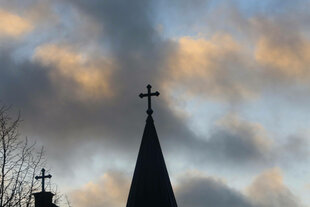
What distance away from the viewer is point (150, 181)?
61.8 ft

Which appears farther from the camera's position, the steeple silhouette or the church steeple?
the steeple silhouette

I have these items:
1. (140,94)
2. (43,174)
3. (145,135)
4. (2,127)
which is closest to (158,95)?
(140,94)

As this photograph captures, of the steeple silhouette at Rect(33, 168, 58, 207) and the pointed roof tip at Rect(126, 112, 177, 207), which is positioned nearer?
the pointed roof tip at Rect(126, 112, 177, 207)

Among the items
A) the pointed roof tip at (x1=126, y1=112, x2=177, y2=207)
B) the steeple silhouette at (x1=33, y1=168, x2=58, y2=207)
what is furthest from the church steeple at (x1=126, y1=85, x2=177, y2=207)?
the steeple silhouette at (x1=33, y1=168, x2=58, y2=207)

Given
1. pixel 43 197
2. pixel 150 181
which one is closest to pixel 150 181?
pixel 150 181

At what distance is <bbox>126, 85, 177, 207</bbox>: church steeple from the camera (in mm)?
18500

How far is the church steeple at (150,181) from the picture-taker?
18.5 metres

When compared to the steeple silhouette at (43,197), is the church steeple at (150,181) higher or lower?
lower

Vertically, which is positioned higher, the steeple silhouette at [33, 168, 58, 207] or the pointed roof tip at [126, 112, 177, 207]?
the steeple silhouette at [33, 168, 58, 207]

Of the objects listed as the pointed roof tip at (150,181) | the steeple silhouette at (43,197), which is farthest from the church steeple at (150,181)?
the steeple silhouette at (43,197)

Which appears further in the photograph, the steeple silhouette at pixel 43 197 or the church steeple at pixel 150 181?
the steeple silhouette at pixel 43 197

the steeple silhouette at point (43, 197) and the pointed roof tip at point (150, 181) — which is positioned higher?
the steeple silhouette at point (43, 197)

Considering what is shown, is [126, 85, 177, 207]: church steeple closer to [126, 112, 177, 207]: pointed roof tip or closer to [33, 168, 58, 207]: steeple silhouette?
[126, 112, 177, 207]: pointed roof tip

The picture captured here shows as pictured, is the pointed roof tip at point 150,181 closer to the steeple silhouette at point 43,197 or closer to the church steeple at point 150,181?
the church steeple at point 150,181
